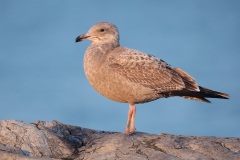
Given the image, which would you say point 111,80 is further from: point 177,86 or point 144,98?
point 177,86

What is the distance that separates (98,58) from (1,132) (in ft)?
11.2

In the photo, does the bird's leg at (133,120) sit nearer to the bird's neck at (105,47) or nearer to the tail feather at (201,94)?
the tail feather at (201,94)

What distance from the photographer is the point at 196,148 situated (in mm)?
12023

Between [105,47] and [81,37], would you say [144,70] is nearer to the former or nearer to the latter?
[105,47]

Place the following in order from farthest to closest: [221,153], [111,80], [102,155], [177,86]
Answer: [177,86], [111,80], [221,153], [102,155]

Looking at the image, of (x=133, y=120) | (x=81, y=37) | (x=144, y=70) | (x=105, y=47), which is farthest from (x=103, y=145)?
(x=81, y=37)

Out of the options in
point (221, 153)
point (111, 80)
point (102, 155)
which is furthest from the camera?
point (111, 80)

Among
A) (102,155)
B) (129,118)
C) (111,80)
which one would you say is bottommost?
(102,155)

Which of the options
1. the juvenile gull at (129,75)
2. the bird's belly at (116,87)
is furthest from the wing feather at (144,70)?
the bird's belly at (116,87)

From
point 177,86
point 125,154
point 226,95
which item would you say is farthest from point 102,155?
point 226,95

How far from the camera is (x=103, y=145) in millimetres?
11789

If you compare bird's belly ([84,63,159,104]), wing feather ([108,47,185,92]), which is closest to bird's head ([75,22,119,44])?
wing feather ([108,47,185,92])

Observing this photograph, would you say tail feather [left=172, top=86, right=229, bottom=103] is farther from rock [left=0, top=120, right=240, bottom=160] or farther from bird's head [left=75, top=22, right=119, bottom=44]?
bird's head [left=75, top=22, right=119, bottom=44]

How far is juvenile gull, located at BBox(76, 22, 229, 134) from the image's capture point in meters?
12.8
